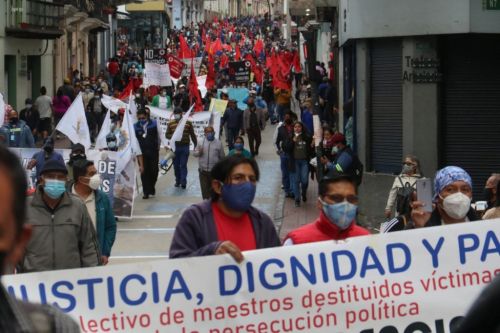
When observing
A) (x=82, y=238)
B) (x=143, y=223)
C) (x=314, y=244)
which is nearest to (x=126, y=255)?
(x=143, y=223)

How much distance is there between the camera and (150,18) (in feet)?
266

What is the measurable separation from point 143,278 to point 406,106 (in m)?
9.70

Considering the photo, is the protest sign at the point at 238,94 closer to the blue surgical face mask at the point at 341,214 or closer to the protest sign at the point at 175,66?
the protest sign at the point at 175,66

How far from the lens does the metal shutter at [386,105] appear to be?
1566cm

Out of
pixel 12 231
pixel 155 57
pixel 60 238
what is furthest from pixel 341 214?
pixel 155 57

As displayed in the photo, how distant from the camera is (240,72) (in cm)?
4025

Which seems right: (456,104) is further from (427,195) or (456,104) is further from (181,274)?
(181,274)

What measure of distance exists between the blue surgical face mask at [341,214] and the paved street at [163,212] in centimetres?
859

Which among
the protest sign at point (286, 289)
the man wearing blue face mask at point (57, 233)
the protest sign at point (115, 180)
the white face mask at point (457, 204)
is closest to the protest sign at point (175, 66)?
the protest sign at point (115, 180)

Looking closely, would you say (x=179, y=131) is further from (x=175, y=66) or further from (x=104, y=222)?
(x=175, y=66)

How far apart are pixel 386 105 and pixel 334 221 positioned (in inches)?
383

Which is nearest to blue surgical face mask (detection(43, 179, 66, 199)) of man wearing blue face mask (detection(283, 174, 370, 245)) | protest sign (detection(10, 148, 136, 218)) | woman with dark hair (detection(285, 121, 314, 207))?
man wearing blue face mask (detection(283, 174, 370, 245))

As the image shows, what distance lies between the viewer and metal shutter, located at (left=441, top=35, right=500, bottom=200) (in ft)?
48.7

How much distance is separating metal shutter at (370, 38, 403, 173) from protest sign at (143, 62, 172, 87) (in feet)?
60.7
